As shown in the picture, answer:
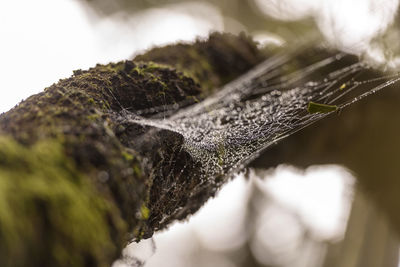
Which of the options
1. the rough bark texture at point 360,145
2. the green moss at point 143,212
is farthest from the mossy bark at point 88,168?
the rough bark texture at point 360,145

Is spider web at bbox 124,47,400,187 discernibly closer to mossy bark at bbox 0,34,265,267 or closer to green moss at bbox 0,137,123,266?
mossy bark at bbox 0,34,265,267

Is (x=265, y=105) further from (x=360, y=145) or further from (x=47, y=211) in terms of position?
(x=47, y=211)

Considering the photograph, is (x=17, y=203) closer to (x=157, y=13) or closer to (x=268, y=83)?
(x=268, y=83)

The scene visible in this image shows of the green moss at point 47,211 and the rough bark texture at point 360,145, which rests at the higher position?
the rough bark texture at point 360,145

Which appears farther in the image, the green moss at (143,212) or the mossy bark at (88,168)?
the green moss at (143,212)

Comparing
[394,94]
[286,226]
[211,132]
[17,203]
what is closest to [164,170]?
[211,132]

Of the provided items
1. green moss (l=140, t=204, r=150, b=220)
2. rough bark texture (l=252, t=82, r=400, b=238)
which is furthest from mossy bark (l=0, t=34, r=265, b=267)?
rough bark texture (l=252, t=82, r=400, b=238)

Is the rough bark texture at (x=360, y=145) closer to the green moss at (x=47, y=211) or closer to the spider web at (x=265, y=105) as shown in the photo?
the spider web at (x=265, y=105)

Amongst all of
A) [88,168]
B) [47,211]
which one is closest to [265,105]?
[88,168]

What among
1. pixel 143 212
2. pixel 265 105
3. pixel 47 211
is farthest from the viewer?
pixel 265 105
